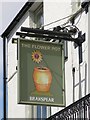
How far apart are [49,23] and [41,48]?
288 cm

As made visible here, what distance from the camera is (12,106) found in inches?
775

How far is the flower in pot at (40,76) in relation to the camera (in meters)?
Result: 13.7

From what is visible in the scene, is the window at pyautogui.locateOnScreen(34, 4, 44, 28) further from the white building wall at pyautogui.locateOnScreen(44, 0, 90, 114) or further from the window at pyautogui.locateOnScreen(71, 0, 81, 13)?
the window at pyautogui.locateOnScreen(71, 0, 81, 13)

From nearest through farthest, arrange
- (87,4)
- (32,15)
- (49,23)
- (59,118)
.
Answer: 1. (59,118)
2. (87,4)
3. (49,23)
4. (32,15)

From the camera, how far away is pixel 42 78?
13.9m

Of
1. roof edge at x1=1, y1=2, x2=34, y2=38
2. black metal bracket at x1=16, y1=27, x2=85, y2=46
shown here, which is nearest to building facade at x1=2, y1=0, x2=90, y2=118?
roof edge at x1=1, y1=2, x2=34, y2=38

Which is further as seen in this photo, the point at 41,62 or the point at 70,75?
the point at 70,75

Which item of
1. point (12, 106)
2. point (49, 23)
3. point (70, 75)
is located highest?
point (49, 23)

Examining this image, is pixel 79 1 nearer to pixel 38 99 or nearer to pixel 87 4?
pixel 87 4

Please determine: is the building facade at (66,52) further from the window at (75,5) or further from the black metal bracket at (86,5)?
the black metal bracket at (86,5)

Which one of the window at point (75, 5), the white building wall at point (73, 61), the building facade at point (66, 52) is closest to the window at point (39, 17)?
the building facade at point (66, 52)

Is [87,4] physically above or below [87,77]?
above

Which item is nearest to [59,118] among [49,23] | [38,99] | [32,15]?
[38,99]

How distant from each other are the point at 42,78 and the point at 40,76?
0.09 meters
